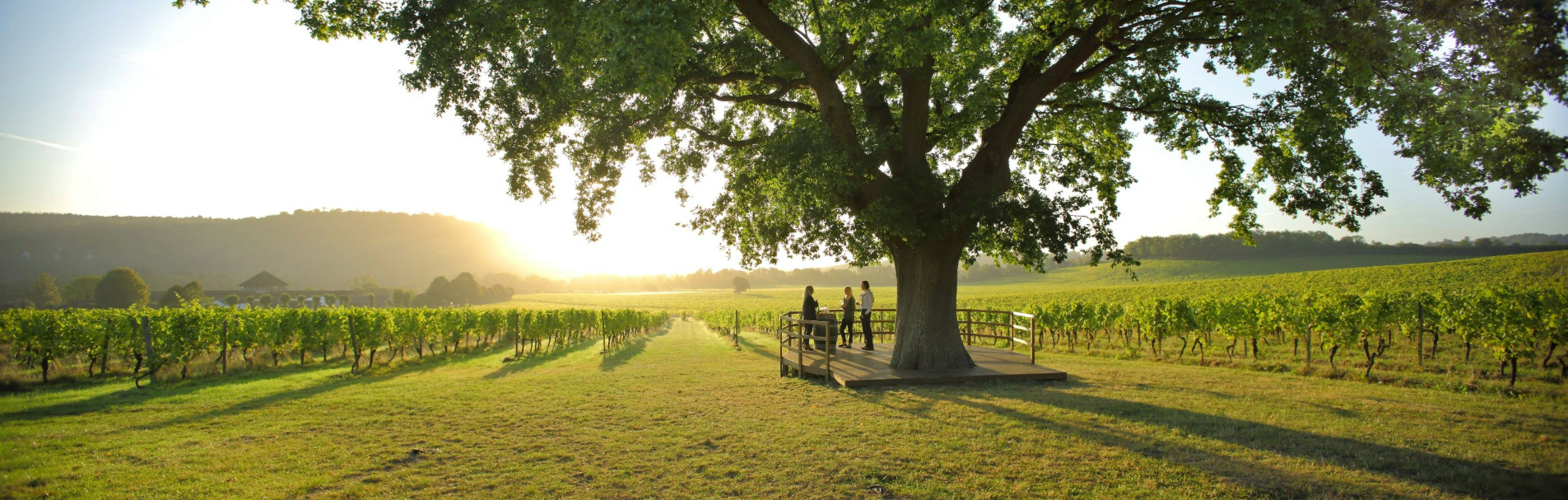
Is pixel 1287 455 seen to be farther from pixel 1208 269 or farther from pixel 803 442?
pixel 1208 269

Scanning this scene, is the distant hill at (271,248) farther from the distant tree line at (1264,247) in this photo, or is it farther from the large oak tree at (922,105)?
the distant tree line at (1264,247)

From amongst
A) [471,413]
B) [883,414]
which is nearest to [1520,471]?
[883,414]

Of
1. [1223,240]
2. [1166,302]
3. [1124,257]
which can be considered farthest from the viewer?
[1223,240]

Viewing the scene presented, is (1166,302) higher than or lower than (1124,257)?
lower

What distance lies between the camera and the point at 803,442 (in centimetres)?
623

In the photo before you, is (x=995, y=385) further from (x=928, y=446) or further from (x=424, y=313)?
(x=424, y=313)

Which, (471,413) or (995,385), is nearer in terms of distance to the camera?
(471,413)

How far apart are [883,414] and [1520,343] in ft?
37.6

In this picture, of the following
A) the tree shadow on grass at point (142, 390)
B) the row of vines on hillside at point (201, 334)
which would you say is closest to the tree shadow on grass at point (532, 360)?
the row of vines on hillside at point (201, 334)

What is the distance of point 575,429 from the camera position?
7312 mm

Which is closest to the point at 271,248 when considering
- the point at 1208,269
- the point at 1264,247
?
the point at 1208,269

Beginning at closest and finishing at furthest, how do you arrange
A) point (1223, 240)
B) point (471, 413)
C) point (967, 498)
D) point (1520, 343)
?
1. point (967, 498)
2. point (471, 413)
3. point (1520, 343)
4. point (1223, 240)

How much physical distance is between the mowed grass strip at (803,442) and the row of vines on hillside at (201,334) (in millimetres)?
3067

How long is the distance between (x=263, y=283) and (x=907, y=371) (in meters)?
108
